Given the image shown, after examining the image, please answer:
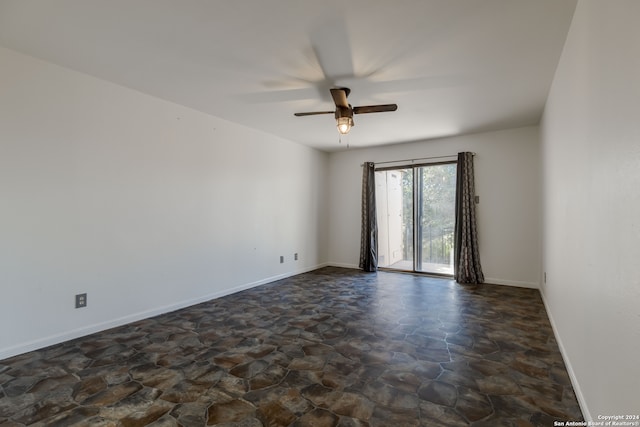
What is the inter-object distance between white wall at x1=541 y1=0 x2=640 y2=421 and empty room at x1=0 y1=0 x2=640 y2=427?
0.02 meters

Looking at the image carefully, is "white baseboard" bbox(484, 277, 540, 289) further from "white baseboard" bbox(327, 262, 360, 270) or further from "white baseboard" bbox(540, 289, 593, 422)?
"white baseboard" bbox(327, 262, 360, 270)

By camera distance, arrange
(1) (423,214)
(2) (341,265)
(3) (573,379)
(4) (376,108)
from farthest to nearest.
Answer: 1. (2) (341,265)
2. (1) (423,214)
3. (4) (376,108)
4. (3) (573,379)

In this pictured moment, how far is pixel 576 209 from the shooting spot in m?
2.01

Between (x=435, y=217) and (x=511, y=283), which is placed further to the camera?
(x=435, y=217)

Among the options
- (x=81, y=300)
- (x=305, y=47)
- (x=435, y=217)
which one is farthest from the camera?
(x=435, y=217)

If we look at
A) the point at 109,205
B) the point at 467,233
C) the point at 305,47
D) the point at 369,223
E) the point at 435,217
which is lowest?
the point at 467,233

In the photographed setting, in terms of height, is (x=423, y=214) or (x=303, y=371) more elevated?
(x=423, y=214)

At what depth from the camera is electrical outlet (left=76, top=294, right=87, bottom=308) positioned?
2893mm

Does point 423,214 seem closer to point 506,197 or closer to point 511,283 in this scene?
point 506,197

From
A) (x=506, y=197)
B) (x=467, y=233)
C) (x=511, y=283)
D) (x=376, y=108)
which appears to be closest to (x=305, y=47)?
(x=376, y=108)

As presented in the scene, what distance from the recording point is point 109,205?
314 cm

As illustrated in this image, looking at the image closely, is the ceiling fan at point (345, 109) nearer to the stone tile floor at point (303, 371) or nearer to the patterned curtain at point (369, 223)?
the stone tile floor at point (303, 371)

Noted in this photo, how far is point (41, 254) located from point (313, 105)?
124 inches

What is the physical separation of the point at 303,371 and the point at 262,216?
→ 3.09 meters
